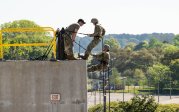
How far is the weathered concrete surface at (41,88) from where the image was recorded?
43.7ft

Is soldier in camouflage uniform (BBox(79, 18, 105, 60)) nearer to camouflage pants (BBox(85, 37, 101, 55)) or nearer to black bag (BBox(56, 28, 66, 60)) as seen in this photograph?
camouflage pants (BBox(85, 37, 101, 55))

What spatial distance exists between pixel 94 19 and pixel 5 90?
3.50m

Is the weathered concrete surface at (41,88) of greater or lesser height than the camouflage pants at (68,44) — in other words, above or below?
below

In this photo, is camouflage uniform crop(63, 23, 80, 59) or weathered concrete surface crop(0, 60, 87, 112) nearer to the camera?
weathered concrete surface crop(0, 60, 87, 112)

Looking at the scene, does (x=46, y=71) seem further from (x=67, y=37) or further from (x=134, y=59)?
(x=134, y=59)

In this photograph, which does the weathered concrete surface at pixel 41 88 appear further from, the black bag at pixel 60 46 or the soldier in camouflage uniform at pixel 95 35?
the soldier in camouflage uniform at pixel 95 35

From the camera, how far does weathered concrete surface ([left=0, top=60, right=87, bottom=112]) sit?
524 inches

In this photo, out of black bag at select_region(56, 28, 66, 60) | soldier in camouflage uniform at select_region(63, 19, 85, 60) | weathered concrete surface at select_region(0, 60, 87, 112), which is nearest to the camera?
weathered concrete surface at select_region(0, 60, 87, 112)

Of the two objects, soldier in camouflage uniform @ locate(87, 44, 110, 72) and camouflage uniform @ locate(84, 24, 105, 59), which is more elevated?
camouflage uniform @ locate(84, 24, 105, 59)

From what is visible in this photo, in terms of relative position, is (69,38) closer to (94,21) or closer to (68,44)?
(68,44)

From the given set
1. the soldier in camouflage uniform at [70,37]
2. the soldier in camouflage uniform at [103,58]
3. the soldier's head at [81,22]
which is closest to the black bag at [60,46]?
the soldier in camouflage uniform at [70,37]

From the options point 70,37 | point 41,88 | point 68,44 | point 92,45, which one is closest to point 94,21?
point 92,45

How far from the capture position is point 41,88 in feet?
43.7

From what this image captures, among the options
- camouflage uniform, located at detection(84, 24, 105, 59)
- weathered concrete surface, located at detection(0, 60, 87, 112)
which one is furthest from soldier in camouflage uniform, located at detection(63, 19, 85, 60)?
weathered concrete surface, located at detection(0, 60, 87, 112)
